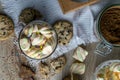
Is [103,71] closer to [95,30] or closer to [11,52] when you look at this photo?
[95,30]

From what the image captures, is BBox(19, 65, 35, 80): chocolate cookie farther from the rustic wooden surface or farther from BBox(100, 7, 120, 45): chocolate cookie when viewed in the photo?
BBox(100, 7, 120, 45): chocolate cookie

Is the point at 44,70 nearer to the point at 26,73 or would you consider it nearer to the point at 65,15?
the point at 26,73

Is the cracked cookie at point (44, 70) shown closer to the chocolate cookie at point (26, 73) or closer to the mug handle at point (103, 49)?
the chocolate cookie at point (26, 73)

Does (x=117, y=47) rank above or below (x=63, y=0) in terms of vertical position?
below

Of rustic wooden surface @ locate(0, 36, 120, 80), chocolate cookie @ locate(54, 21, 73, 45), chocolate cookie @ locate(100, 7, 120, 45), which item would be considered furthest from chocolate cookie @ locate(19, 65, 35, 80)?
chocolate cookie @ locate(100, 7, 120, 45)

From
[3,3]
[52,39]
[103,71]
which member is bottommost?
[103,71]

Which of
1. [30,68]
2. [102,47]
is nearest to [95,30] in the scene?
[102,47]

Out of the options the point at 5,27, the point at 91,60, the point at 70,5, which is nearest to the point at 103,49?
the point at 91,60
